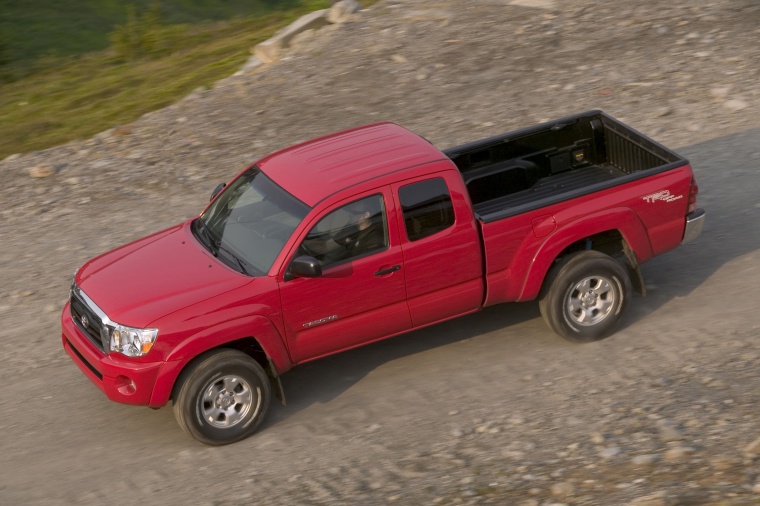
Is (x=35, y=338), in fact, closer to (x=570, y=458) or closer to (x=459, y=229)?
(x=459, y=229)

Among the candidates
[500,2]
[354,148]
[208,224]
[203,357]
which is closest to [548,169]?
[354,148]

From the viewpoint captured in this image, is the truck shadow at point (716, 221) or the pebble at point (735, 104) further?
the pebble at point (735, 104)

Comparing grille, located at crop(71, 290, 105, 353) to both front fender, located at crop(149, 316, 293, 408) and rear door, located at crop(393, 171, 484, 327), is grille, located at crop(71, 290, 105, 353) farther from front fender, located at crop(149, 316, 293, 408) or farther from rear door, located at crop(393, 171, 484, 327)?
rear door, located at crop(393, 171, 484, 327)

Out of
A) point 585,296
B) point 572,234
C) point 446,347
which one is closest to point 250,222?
point 446,347

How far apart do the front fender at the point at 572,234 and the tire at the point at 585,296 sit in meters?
0.12

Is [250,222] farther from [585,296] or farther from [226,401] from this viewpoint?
[585,296]

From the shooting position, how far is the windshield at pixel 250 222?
7609 millimetres

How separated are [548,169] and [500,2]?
23.8ft

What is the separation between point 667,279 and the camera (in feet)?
31.4

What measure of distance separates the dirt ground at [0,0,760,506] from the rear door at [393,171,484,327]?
72 centimetres

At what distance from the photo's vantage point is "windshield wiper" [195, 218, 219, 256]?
26.1 feet

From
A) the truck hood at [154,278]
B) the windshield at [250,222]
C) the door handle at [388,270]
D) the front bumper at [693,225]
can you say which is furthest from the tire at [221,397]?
the front bumper at [693,225]

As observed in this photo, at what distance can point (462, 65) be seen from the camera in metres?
14.6

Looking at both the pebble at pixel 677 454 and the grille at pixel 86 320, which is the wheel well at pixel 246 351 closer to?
the grille at pixel 86 320
